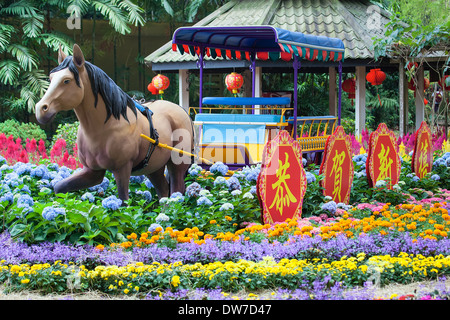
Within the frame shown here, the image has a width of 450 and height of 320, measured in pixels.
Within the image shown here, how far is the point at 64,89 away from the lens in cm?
549

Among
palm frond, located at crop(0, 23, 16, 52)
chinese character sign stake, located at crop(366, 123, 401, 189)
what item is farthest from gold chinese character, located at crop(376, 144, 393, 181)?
palm frond, located at crop(0, 23, 16, 52)

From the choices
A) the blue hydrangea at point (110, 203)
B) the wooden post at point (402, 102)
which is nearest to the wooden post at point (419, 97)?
the wooden post at point (402, 102)

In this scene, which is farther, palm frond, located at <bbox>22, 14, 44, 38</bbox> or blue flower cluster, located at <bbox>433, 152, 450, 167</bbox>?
palm frond, located at <bbox>22, 14, 44, 38</bbox>

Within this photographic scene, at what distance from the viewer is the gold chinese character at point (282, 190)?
6.33m

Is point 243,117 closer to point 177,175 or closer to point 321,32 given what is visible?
point 177,175

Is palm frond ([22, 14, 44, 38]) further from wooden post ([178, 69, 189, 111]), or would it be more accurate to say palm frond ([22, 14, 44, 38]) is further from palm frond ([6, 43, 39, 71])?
wooden post ([178, 69, 189, 111])

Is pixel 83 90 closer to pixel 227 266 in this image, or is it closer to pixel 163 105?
pixel 163 105

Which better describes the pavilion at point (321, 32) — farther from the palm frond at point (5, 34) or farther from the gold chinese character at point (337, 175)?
the gold chinese character at point (337, 175)

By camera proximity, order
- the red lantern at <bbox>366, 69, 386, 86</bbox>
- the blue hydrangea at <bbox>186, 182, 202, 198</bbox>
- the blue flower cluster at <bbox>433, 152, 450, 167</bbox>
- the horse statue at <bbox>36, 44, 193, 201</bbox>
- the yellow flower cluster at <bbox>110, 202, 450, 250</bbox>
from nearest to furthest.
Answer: the yellow flower cluster at <bbox>110, 202, 450, 250</bbox> < the horse statue at <bbox>36, 44, 193, 201</bbox> < the blue hydrangea at <bbox>186, 182, 202, 198</bbox> < the blue flower cluster at <bbox>433, 152, 450, 167</bbox> < the red lantern at <bbox>366, 69, 386, 86</bbox>

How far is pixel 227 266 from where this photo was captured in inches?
170

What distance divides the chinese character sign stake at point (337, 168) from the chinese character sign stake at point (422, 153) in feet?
6.51

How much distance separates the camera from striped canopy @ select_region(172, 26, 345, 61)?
27.8 ft

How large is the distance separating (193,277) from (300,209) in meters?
2.56

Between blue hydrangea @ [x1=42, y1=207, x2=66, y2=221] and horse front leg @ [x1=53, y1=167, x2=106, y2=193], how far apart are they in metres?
1.24
